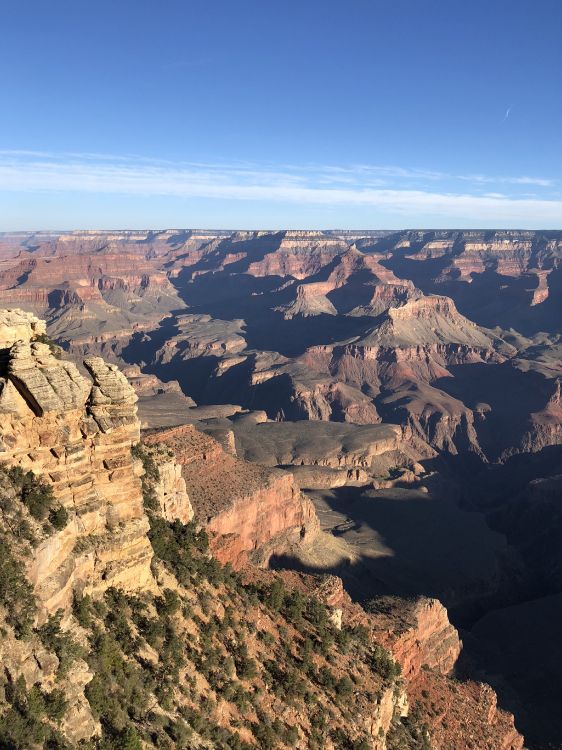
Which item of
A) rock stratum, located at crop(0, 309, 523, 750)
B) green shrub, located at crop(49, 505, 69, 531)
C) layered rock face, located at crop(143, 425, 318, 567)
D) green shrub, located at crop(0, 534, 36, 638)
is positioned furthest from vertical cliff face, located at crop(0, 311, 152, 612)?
layered rock face, located at crop(143, 425, 318, 567)

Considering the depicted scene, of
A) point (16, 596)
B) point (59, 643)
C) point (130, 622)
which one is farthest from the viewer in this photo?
point (130, 622)

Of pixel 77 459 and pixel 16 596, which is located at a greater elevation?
pixel 77 459

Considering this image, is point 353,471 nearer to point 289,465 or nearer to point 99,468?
point 289,465

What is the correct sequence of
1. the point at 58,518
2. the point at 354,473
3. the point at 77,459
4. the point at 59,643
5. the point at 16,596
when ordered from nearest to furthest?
the point at 16,596 < the point at 59,643 < the point at 58,518 < the point at 77,459 < the point at 354,473

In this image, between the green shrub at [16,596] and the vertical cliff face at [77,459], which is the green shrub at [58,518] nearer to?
the vertical cliff face at [77,459]

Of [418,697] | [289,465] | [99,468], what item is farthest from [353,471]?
[99,468]

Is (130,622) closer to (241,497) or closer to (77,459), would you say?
(77,459)

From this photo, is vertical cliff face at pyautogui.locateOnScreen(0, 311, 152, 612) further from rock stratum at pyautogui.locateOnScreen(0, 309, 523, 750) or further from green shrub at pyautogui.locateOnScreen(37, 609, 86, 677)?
green shrub at pyautogui.locateOnScreen(37, 609, 86, 677)

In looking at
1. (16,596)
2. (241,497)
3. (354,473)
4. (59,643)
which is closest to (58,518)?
(16,596)
